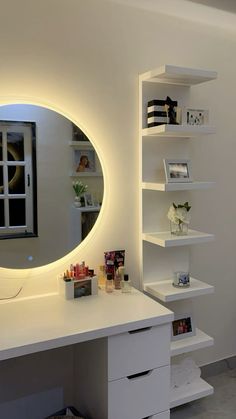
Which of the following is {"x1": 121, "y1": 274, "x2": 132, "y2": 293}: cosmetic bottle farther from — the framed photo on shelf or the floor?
the floor

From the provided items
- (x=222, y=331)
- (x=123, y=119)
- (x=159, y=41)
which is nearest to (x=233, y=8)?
(x=159, y=41)

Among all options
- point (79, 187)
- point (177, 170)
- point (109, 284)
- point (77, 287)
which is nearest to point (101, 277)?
point (109, 284)

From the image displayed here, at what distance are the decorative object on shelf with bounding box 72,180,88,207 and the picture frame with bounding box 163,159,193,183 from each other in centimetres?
44

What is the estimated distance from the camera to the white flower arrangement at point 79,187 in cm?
192

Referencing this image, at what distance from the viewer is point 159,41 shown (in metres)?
2.08

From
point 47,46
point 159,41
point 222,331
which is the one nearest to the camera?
point 47,46

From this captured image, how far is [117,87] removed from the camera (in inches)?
77.8

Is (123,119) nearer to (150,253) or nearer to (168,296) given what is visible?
(150,253)

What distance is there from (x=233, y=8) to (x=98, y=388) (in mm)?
2062

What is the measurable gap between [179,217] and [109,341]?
772 mm

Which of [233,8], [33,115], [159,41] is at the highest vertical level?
[233,8]

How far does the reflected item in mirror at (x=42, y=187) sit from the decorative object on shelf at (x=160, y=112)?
1.14 feet

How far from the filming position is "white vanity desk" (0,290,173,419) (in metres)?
1.49

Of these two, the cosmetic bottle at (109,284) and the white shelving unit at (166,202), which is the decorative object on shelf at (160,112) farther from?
the cosmetic bottle at (109,284)
